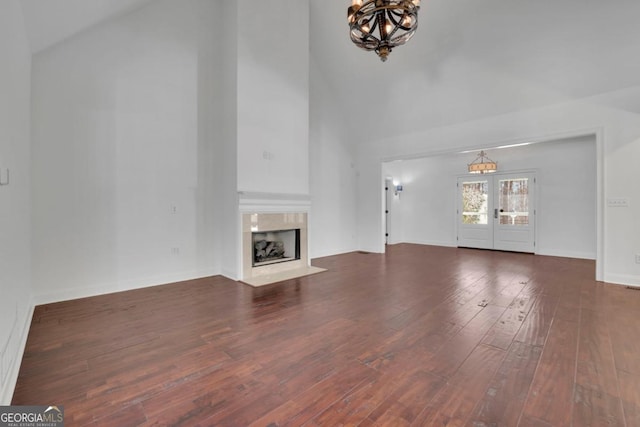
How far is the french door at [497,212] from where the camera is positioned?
7301mm

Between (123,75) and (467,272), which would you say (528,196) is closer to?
(467,272)

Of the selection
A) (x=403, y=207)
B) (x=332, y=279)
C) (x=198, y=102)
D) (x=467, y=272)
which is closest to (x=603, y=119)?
(x=467, y=272)

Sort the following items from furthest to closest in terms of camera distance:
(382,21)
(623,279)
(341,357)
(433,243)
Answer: (433,243) → (623,279) → (382,21) → (341,357)

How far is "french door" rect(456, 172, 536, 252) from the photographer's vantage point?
730cm

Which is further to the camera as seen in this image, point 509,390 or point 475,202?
point 475,202

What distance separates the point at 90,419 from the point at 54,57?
13.4 feet

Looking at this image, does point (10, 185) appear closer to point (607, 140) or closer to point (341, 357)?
point (341, 357)

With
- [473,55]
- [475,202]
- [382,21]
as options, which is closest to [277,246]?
[382,21]

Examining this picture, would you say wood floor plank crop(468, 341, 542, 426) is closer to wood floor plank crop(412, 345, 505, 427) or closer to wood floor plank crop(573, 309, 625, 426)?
wood floor plank crop(412, 345, 505, 427)

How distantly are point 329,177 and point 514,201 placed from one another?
4999 mm

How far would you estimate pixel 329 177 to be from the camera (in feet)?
23.1

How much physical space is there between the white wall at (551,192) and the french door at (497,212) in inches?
7.3

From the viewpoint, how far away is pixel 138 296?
3729 millimetres

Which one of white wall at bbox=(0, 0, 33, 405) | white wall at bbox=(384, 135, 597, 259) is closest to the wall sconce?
white wall at bbox=(0, 0, 33, 405)
